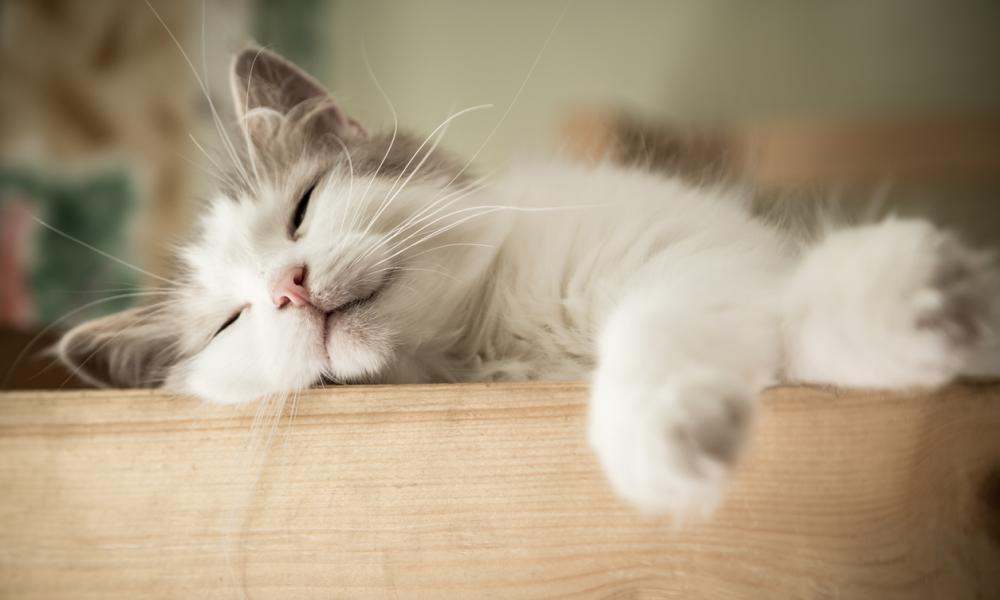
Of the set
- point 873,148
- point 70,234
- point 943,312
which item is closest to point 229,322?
point 943,312

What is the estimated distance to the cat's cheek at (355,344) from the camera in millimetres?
939

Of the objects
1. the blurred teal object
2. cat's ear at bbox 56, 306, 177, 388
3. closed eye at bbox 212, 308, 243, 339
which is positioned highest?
closed eye at bbox 212, 308, 243, 339

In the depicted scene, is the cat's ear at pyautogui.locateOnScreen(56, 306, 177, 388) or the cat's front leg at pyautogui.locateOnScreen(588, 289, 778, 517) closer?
the cat's front leg at pyautogui.locateOnScreen(588, 289, 778, 517)

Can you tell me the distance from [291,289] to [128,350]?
497 millimetres

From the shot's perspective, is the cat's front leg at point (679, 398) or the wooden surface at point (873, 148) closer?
the cat's front leg at point (679, 398)

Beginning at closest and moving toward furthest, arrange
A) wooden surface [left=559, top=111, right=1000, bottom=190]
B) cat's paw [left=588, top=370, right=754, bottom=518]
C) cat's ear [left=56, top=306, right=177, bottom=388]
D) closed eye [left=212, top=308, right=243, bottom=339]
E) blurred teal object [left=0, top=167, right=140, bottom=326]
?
cat's paw [left=588, top=370, right=754, bottom=518], closed eye [left=212, top=308, right=243, bottom=339], cat's ear [left=56, top=306, right=177, bottom=388], wooden surface [left=559, top=111, right=1000, bottom=190], blurred teal object [left=0, top=167, right=140, bottom=326]

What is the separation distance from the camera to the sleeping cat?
0.60 meters

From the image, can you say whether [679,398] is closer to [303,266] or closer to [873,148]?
[303,266]

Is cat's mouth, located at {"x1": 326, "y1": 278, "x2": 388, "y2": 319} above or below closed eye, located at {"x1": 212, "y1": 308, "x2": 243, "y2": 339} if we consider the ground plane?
above

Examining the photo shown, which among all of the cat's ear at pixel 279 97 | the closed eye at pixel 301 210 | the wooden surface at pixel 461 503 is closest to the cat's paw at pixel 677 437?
the wooden surface at pixel 461 503

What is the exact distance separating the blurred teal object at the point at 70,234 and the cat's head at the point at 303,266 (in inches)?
69.3

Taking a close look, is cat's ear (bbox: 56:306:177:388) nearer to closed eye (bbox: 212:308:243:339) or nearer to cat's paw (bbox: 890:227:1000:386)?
closed eye (bbox: 212:308:243:339)

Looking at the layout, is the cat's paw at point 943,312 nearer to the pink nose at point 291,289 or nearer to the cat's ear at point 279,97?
the pink nose at point 291,289

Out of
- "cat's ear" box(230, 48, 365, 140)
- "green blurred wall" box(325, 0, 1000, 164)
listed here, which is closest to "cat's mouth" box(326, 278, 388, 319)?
"cat's ear" box(230, 48, 365, 140)
